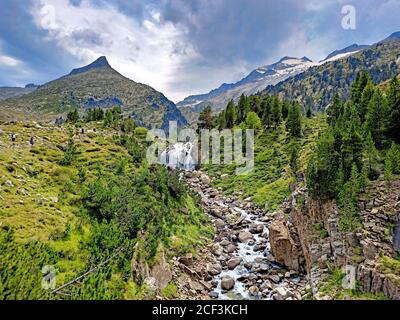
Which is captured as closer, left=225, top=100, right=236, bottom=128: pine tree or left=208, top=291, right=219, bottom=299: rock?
left=208, top=291, right=219, bottom=299: rock

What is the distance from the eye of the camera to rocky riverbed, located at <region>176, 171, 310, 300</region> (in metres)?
25.6

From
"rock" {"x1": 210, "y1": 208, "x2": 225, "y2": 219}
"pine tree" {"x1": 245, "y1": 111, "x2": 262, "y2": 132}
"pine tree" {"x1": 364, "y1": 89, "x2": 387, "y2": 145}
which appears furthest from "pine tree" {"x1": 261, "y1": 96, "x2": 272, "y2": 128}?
"pine tree" {"x1": 364, "y1": 89, "x2": 387, "y2": 145}

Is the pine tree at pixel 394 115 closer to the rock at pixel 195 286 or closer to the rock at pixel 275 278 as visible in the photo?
the rock at pixel 275 278

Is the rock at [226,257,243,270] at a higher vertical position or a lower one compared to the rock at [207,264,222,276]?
higher

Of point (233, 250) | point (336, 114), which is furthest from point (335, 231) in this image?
point (336, 114)

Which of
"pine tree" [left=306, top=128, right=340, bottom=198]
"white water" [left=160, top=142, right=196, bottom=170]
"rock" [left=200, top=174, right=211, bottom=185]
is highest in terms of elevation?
"white water" [left=160, top=142, right=196, bottom=170]

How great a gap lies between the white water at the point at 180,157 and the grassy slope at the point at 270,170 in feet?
23.7

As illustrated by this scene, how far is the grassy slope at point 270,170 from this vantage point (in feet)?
168

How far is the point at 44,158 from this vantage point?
33.9 meters

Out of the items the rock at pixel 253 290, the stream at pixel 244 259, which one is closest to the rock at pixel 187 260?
the stream at pixel 244 259

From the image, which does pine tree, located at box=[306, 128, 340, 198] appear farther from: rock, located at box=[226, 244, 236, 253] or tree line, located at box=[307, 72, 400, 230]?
rock, located at box=[226, 244, 236, 253]

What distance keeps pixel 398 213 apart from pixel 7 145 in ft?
127

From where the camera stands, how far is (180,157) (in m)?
86.2

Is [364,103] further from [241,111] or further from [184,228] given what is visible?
[241,111]
